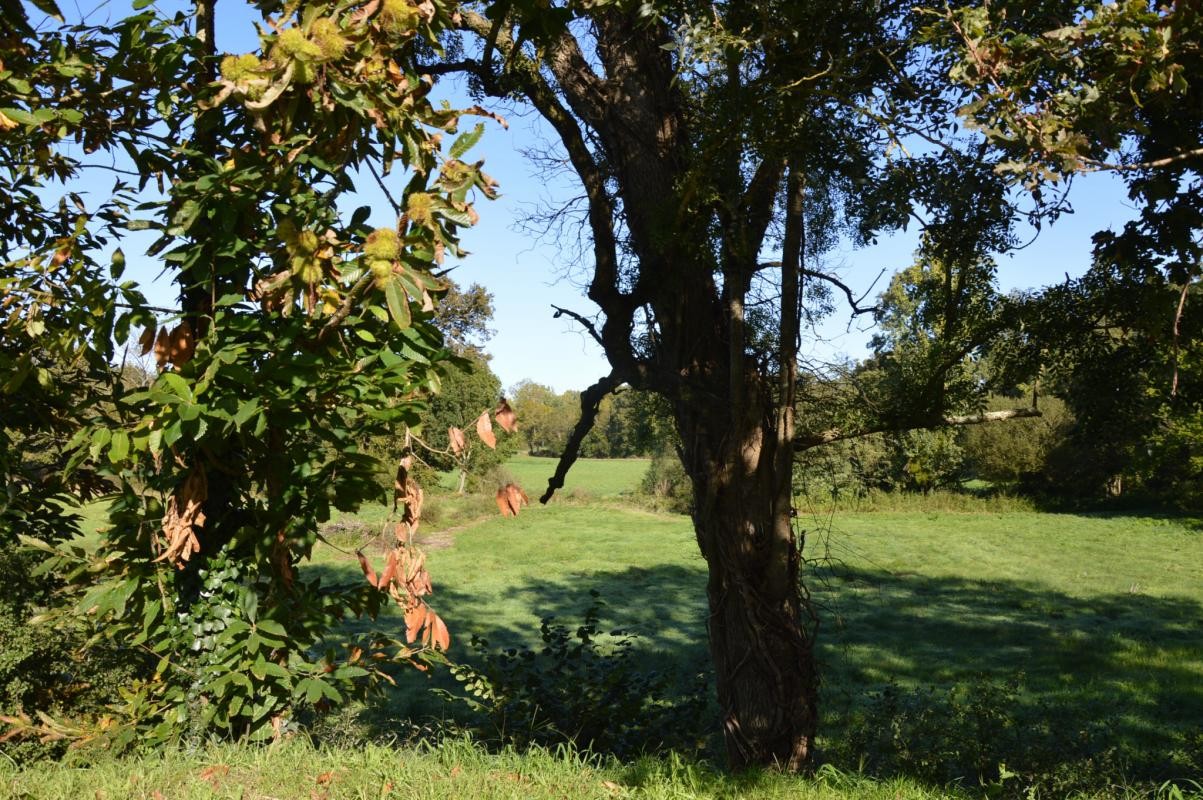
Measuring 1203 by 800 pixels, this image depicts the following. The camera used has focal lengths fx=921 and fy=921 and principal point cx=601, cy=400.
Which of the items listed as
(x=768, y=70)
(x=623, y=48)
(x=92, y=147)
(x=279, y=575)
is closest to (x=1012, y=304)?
(x=768, y=70)

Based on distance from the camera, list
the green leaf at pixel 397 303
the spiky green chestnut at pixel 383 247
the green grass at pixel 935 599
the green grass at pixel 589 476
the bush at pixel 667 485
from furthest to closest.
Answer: the green grass at pixel 589 476 < the bush at pixel 667 485 < the green grass at pixel 935 599 < the spiky green chestnut at pixel 383 247 < the green leaf at pixel 397 303

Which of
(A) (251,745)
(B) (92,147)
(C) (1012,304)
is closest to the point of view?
(A) (251,745)

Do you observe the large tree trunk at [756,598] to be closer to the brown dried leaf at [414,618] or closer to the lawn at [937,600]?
the lawn at [937,600]

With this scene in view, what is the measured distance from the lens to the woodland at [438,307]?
281cm

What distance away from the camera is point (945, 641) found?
12023mm

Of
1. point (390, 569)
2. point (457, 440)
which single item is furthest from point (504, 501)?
point (390, 569)

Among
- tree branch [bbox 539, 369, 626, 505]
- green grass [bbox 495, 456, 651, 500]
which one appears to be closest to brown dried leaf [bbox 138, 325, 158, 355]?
tree branch [bbox 539, 369, 626, 505]

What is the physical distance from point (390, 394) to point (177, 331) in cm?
82

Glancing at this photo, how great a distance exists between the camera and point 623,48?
20.7 feet

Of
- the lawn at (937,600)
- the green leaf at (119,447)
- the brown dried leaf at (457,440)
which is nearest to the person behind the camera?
the brown dried leaf at (457,440)

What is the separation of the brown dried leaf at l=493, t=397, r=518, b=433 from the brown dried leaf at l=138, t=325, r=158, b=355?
133 cm

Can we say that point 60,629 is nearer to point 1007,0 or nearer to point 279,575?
point 279,575

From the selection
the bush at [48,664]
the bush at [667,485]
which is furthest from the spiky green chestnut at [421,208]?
the bush at [667,485]

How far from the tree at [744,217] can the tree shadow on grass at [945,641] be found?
892 millimetres
